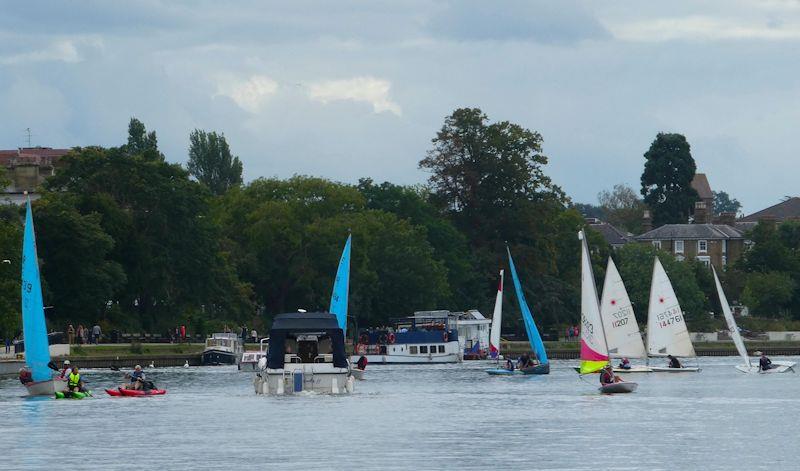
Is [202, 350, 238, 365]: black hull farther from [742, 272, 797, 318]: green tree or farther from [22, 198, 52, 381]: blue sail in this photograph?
[742, 272, 797, 318]: green tree

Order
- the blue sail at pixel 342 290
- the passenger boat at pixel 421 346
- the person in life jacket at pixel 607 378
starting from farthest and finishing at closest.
Answer: 1. the passenger boat at pixel 421 346
2. the blue sail at pixel 342 290
3. the person in life jacket at pixel 607 378

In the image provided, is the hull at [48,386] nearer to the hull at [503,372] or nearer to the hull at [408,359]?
the hull at [503,372]

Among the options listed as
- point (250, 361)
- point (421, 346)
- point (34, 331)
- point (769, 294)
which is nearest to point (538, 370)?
point (250, 361)

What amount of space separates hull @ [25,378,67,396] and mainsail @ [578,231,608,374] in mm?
28183

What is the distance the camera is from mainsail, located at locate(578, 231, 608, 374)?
97.3 meters

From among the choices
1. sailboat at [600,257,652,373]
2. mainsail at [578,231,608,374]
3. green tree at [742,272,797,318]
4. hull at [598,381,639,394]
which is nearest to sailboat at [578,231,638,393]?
mainsail at [578,231,608,374]

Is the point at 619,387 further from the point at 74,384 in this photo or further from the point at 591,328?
the point at 74,384

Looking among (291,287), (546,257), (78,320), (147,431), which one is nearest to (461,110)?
(546,257)

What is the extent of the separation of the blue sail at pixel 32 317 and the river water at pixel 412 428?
1.67 m

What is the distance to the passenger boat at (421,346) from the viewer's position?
145 metres

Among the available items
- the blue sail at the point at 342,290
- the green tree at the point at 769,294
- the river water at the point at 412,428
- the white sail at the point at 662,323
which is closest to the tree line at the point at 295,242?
the green tree at the point at 769,294

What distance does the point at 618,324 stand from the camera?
11488 cm

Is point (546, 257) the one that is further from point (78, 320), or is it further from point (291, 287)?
point (78, 320)

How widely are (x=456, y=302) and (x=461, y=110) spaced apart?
19.1 metres
